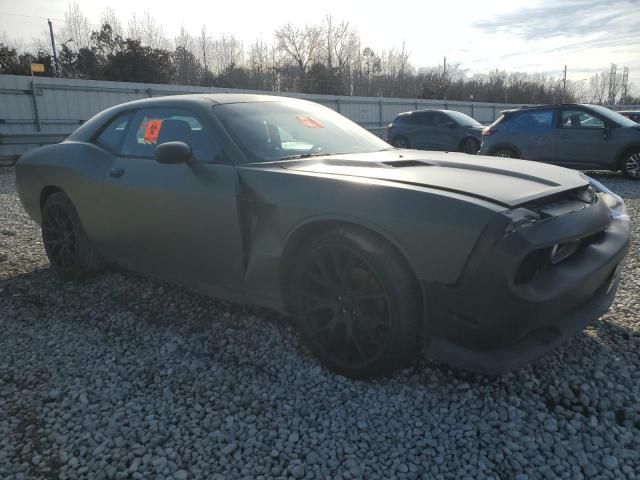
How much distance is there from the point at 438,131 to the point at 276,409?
12134mm

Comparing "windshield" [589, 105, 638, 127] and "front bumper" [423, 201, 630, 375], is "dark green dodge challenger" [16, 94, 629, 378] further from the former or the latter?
"windshield" [589, 105, 638, 127]

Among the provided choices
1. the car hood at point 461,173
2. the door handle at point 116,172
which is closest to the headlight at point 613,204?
the car hood at point 461,173

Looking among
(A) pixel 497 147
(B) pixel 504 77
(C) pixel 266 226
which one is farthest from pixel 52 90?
(B) pixel 504 77

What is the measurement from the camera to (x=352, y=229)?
238 centimetres

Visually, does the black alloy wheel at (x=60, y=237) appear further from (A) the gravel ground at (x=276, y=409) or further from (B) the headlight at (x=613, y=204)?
(B) the headlight at (x=613, y=204)

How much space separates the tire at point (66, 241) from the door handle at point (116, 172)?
Result: 0.64m

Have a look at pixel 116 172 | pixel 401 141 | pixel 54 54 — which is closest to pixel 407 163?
pixel 116 172

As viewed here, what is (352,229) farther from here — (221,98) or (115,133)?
(115,133)

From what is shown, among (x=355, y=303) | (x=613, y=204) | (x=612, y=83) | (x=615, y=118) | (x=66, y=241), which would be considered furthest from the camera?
(x=612, y=83)

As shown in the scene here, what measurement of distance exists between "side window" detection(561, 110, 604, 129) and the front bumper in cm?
803

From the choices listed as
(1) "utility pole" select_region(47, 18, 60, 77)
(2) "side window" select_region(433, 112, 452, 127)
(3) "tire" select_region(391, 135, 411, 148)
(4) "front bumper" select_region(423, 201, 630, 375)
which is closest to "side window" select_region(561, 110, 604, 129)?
(2) "side window" select_region(433, 112, 452, 127)

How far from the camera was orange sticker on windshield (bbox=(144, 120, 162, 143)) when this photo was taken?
3.41 meters

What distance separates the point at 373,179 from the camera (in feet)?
7.90

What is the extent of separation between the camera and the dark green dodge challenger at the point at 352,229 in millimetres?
2055
